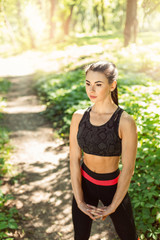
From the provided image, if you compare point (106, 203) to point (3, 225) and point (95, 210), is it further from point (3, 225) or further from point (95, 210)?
point (3, 225)

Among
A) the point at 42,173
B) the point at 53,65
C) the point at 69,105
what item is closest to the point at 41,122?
the point at 69,105

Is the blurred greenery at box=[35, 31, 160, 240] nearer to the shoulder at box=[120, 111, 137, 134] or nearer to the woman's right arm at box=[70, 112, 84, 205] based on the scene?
the woman's right arm at box=[70, 112, 84, 205]

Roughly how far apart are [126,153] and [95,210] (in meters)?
0.70

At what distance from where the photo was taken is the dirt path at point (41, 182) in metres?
3.82

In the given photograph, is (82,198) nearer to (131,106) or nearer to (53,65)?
(131,106)

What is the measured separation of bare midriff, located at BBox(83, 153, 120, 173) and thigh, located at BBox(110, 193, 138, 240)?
380mm

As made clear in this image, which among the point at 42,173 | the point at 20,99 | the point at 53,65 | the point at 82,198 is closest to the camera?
the point at 82,198

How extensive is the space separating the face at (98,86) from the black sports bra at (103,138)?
23 cm

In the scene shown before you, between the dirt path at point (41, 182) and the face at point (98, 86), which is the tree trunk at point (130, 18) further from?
the face at point (98, 86)

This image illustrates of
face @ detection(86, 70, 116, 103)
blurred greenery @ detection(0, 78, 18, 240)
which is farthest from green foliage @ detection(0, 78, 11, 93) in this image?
face @ detection(86, 70, 116, 103)

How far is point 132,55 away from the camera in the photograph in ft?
42.8

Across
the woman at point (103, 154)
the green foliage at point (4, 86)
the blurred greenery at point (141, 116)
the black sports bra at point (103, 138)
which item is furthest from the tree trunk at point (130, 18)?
the black sports bra at point (103, 138)

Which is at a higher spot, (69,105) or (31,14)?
(31,14)

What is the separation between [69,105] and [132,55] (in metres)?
7.02
